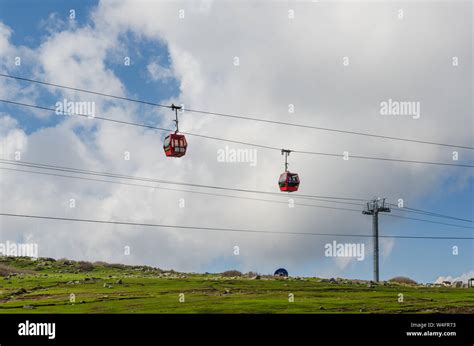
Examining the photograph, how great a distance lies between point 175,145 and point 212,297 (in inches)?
875

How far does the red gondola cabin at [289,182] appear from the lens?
58719 mm

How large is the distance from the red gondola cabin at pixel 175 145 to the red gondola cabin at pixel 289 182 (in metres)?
12.4

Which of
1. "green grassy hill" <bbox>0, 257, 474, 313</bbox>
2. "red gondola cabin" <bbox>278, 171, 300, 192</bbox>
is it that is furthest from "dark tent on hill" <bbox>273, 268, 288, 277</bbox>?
"red gondola cabin" <bbox>278, 171, 300, 192</bbox>

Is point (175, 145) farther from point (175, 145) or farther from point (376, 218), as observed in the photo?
point (376, 218)

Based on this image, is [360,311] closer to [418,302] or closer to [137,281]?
[418,302]

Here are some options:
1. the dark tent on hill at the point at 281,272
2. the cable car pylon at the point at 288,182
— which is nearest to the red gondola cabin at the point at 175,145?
the cable car pylon at the point at 288,182

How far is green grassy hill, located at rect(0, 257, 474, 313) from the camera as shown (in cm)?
5684

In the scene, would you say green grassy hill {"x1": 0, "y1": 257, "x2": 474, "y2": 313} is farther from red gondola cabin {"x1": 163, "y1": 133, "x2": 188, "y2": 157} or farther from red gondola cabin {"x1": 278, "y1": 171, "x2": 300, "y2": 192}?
red gondola cabin {"x1": 163, "y1": 133, "x2": 188, "y2": 157}

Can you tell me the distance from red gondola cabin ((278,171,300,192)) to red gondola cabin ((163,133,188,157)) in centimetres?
1242

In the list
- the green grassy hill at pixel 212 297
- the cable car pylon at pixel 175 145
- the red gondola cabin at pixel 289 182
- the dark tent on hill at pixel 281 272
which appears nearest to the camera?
the cable car pylon at pixel 175 145

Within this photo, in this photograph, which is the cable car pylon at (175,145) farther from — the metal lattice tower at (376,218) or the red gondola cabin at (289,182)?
the metal lattice tower at (376,218)
